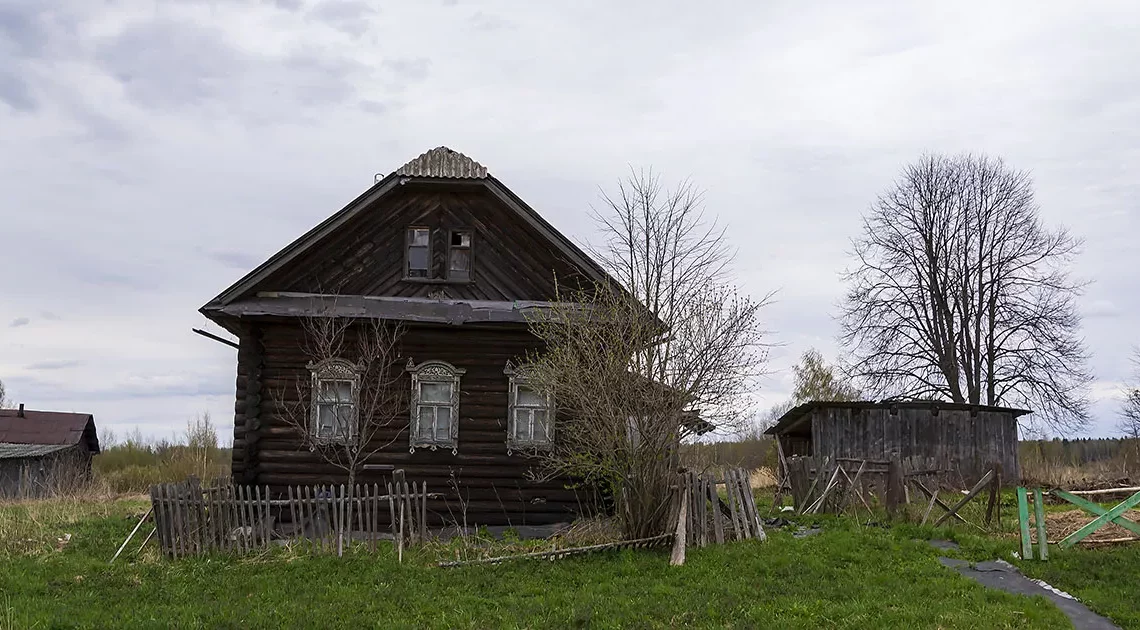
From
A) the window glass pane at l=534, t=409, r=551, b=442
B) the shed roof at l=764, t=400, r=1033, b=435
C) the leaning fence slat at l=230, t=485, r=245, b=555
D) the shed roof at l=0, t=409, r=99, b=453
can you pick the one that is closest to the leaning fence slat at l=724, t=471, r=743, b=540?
the window glass pane at l=534, t=409, r=551, b=442

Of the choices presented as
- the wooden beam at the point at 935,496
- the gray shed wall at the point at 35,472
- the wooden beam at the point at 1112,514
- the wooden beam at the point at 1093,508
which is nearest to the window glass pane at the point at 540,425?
the wooden beam at the point at 935,496

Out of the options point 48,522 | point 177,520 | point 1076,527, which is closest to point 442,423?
point 177,520

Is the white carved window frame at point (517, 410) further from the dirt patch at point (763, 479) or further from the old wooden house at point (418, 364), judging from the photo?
the dirt patch at point (763, 479)

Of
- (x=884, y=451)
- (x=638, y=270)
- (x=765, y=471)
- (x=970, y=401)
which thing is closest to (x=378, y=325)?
(x=638, y=270)

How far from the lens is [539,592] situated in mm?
10766

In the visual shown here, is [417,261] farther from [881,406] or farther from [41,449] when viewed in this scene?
[41,449]

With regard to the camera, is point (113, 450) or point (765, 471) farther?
point (113, 450)

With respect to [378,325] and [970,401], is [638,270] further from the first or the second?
[970,401]

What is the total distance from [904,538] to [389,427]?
8380mm

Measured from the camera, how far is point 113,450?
43.6 metres

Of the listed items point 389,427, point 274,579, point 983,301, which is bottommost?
point 274,579

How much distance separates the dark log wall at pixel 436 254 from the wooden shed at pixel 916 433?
11237 mm

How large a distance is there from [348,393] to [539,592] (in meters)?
6.57

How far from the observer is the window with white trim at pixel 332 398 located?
51.5 feet
